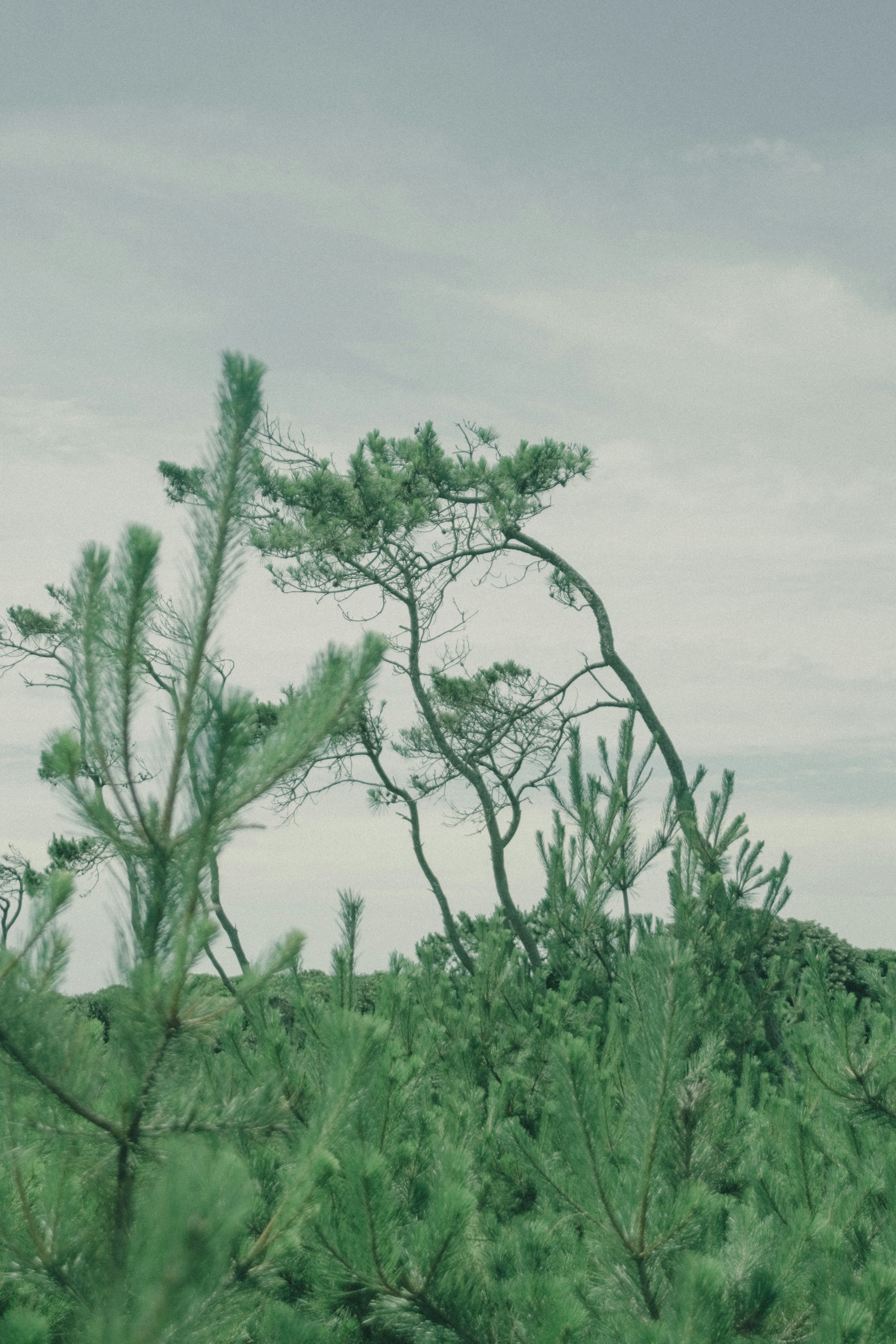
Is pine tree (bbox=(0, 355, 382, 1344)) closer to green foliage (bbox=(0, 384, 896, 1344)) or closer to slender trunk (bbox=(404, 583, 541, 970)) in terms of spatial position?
green foliage (bbox=(0, 384, 896, 1344))

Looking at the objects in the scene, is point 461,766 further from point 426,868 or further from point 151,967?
point 151,967

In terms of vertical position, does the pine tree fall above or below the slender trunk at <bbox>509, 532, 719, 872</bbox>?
below

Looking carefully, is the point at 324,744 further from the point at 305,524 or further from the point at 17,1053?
the point at 305,524

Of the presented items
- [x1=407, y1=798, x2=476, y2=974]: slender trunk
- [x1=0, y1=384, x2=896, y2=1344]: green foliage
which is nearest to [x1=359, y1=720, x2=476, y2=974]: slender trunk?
[x1=407, y1=798, x2=476, y2=974]: slender trunk

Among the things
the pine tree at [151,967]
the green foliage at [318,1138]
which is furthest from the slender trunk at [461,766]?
the pine tree at [151,967]

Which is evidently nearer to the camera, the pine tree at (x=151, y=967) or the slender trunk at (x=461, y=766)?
the pine tree at (x=151, y=967)

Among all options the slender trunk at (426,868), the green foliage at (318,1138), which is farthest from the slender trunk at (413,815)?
the green foliage at (318,1138)

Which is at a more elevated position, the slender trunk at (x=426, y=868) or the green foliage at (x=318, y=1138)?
the slender trunk at (x=426, y=868)

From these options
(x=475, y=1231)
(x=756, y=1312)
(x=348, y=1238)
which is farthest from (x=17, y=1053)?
(x=475, y=1231)

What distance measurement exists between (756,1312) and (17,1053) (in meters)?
1.91

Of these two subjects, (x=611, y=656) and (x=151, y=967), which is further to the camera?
(x=611, y=656)

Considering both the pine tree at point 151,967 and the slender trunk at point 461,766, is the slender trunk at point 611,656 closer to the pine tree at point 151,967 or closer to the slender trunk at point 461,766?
the slender trunk at point 461,766

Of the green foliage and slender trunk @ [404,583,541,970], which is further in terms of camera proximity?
slender trunk @ [404,583,541,970]


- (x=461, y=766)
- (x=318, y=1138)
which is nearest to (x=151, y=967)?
(x=318, y=1138)
